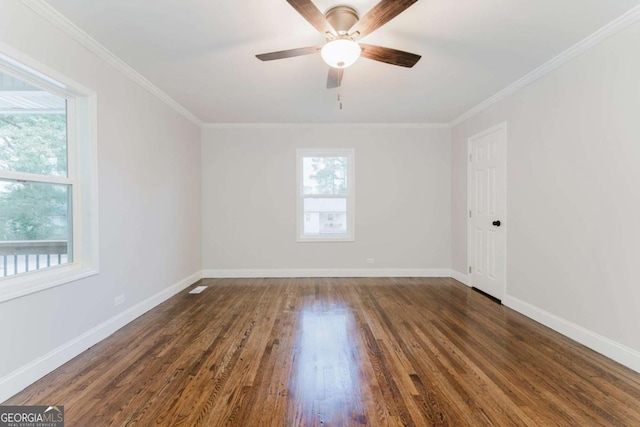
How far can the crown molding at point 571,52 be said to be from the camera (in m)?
2.21

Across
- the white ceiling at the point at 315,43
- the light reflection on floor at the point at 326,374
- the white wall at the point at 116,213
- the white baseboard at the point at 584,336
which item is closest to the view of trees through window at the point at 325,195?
the white ceiling at the point at 315,43

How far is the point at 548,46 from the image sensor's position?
8.63 feet

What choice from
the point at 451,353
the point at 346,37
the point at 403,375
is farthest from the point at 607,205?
the point at 346,37

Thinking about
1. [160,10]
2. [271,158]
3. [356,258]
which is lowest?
[356,258]

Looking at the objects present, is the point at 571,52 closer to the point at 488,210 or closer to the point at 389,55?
the point at 389,55

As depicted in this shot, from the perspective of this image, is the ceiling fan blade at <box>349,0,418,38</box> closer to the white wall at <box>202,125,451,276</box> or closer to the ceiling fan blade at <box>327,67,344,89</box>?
the ceiling fan blade at <box>327,67,344,89</box>

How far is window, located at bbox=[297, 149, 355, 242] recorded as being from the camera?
16.7 ft

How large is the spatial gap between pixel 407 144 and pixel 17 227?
4.82 metres

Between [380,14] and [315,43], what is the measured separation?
2.73 ft

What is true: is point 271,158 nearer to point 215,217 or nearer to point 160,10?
point 215,217

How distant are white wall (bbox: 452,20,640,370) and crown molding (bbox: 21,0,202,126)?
417cm

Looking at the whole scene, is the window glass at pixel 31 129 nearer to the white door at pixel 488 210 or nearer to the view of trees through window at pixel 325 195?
the view of trees through window at pixel 325 195

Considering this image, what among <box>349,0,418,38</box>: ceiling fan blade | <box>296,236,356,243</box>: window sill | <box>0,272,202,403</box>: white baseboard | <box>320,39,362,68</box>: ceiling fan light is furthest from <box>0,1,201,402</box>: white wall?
<box>349,0,418,38</box>: ceiling fan blade

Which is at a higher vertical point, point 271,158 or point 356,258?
point 271,158
